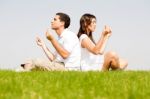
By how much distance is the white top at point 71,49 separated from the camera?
12.4 m

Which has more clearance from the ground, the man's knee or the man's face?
the man's face

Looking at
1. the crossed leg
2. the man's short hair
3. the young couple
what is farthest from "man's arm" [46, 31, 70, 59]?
the crossed leg

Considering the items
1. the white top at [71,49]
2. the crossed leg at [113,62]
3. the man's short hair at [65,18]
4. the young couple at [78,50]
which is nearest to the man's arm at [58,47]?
the young couple at [78,50]

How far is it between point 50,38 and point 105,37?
159 centimetres

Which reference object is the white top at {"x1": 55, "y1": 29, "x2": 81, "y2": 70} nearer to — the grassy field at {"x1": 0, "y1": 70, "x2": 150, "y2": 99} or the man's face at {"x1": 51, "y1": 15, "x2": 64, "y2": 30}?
the man's face at {"x1": 51, "y1": 15, "x2": 64, "y2": 30}

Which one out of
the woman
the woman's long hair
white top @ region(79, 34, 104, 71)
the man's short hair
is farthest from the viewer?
the man's short hair

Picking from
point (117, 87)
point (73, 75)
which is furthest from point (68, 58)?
point (117, 87)

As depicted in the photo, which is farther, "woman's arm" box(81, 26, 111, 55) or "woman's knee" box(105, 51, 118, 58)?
"woman's knee" box(105, 51, 118, 58)

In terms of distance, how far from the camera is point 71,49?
12414 millimetres

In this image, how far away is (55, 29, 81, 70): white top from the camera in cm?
1240

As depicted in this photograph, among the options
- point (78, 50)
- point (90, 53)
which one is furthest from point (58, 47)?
point (90, 53)

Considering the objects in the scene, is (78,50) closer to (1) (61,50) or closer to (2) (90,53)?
(2) (90,53)

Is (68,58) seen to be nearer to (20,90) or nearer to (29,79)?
(29,79)

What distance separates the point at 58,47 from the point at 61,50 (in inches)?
6.5
